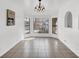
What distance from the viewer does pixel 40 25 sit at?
13.9 m

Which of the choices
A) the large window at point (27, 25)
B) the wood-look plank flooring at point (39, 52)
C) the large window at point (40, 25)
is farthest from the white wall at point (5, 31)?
the large window at point (40, 25)

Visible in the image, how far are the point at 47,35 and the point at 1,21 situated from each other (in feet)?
28.4

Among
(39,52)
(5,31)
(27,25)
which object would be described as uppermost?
(27,25)

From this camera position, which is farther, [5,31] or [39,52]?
[39,52]

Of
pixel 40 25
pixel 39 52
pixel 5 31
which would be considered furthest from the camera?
pixel 40 25

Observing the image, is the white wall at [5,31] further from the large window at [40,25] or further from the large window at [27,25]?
the large window at [40,25]

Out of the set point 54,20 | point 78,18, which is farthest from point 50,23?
point 78,18

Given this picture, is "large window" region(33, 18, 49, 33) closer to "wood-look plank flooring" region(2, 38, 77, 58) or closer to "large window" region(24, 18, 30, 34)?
"large window" region(24, 18, 30, 34)

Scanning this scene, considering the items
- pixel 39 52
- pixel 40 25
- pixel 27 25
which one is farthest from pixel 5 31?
pixel 40 25

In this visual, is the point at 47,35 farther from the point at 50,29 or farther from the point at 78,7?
the point at 78,7

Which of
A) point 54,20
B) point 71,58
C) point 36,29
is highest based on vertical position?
point 54,20

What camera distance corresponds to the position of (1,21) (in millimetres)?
5062

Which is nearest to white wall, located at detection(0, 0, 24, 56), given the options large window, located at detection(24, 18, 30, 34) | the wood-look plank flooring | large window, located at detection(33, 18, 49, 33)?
the wood-look plank flooring

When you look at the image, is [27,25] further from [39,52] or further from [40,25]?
[39,52]
